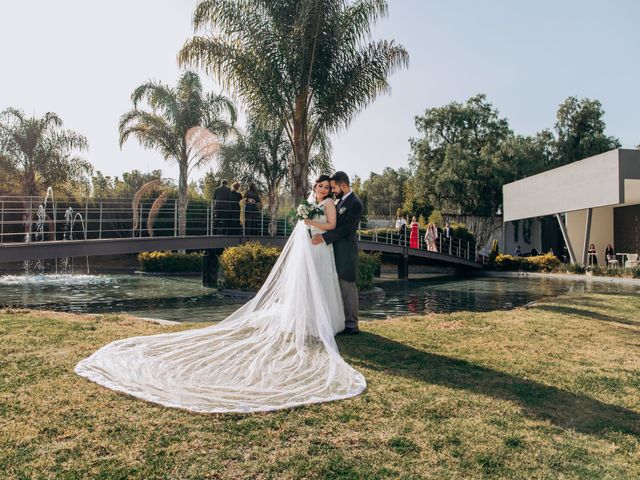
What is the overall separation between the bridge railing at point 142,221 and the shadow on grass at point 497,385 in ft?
31.3

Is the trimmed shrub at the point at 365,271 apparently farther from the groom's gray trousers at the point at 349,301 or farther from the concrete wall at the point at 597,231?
the concrete wall at the point at 597,231

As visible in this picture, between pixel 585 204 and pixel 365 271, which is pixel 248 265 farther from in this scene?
pixel 585 204

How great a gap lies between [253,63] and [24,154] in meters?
18.0

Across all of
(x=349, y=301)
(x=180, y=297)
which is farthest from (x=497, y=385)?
(x=180, y=297)

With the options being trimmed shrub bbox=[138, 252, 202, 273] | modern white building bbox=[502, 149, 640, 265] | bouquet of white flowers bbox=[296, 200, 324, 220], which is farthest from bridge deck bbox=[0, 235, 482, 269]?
bouquet of white flowers bbox=[296, 200, 324, 220]

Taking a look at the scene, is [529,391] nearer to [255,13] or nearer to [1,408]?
[1,408]

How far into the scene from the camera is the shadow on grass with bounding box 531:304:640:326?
9.94 m

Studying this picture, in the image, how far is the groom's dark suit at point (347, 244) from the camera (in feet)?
24.4

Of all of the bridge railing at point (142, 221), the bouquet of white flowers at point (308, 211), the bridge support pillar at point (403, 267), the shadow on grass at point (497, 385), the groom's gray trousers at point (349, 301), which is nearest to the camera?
the shadow on grass at point (497, 385)

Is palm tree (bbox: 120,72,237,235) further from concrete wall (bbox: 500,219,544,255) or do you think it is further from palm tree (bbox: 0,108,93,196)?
concrete wall (bbox: 500,219,544,255)

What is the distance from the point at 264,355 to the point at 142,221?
21353 millimetres

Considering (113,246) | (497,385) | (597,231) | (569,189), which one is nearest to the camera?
(497,385)

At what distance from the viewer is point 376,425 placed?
12.8 feet

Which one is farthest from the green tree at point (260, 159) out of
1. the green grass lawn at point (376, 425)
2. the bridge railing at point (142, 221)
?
the green grass lawn at point (376, 425)
